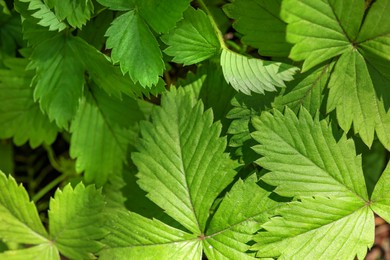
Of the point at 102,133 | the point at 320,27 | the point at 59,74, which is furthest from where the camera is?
the point at 102,133

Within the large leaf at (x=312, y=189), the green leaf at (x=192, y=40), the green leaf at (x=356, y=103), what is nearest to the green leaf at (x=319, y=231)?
the large leaf at (x=312, y=189)

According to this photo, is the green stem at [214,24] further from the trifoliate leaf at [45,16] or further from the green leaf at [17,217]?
the green leaf at [17,217]

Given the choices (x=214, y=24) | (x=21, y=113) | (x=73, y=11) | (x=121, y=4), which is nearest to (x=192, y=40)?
(x=214, y=24)

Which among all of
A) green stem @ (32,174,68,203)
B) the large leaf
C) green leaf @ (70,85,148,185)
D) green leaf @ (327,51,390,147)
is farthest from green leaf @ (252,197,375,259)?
green stem @ (32,174,68,203)

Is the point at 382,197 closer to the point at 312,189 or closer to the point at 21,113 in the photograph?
the point at 312,189

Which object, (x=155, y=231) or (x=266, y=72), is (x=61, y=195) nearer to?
(x=155, y=231)

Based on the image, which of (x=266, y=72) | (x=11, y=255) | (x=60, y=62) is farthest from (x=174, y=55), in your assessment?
(x=11, y=255)
